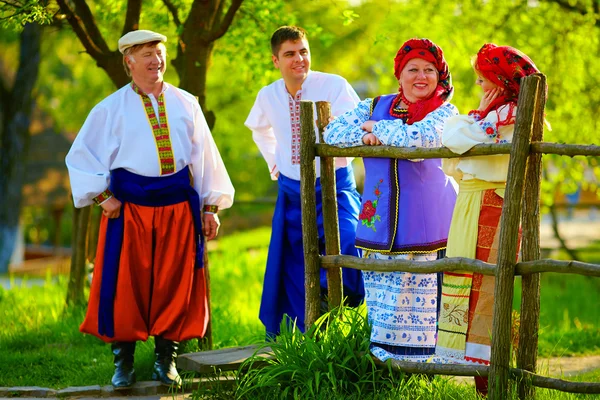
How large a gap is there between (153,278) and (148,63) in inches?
49.8

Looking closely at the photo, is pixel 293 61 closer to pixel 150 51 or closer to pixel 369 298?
pixel 150 51

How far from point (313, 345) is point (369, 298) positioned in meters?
0.41

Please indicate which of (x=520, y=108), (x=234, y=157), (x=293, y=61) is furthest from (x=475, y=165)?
(x=234, y=157)

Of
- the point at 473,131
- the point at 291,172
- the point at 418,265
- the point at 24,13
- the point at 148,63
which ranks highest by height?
the point at 24,13

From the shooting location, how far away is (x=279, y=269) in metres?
5.98

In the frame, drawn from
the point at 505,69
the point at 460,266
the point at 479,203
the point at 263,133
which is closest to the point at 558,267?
the point at 460,266

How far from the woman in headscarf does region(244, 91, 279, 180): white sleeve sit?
146cm

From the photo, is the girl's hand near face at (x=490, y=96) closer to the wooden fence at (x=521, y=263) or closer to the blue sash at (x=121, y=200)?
the wooden fence at (x=521, y=263)

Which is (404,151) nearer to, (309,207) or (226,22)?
(309,207)

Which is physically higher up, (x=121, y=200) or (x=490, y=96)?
(x=490, y=96)

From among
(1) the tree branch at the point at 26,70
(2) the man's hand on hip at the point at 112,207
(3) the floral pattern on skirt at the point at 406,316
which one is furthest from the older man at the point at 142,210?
(1) the tree branch at the point at 26,70

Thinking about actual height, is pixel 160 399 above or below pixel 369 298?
below

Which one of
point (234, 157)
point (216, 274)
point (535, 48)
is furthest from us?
point (234, 157)

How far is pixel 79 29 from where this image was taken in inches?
249
